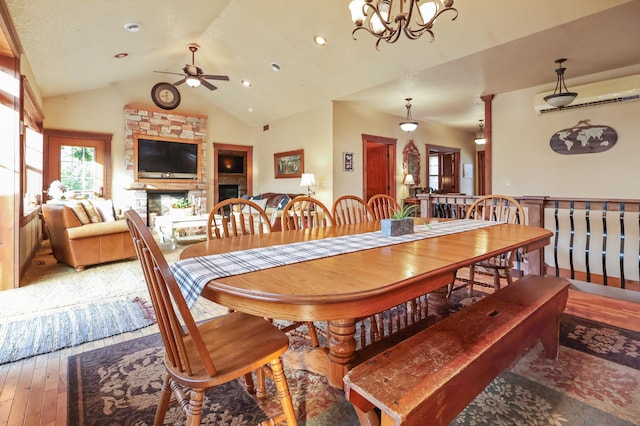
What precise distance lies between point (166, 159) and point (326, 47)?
191 inches

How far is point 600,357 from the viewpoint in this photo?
185cm

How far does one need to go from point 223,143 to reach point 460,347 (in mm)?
7965

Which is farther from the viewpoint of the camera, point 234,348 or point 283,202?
point 283,202

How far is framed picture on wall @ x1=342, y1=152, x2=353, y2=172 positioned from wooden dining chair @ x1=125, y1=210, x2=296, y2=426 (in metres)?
5.04

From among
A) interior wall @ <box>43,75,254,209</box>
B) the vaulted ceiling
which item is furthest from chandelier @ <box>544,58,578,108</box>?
interior wall @ <box>43,75,254,209</box>

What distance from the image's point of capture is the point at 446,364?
1047 millimetres

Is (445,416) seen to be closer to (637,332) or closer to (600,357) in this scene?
(600,357)

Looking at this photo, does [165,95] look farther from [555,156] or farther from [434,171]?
[555,156]

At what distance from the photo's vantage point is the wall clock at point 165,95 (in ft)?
23.6

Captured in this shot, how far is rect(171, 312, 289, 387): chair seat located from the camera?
999 millimetres

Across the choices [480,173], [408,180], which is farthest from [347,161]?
[480,173]

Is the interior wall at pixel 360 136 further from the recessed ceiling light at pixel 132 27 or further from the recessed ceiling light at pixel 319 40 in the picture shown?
the recessed ceiling light at pixel 132 27

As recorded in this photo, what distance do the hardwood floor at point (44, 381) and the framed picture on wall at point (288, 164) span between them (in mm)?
4711

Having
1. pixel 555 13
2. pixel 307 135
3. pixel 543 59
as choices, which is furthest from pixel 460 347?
pixel 307 135
